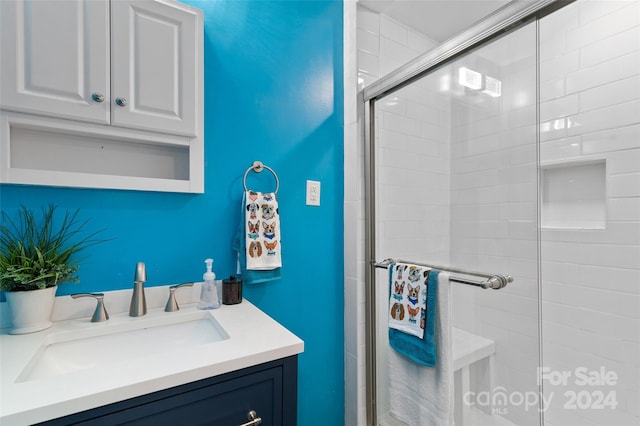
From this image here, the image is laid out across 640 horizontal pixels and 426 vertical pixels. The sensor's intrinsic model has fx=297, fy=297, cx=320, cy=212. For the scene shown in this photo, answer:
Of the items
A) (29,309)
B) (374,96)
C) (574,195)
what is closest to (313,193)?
(374,96)

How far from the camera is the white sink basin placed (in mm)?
764

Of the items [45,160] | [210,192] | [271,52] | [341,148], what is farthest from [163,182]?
[341,148]

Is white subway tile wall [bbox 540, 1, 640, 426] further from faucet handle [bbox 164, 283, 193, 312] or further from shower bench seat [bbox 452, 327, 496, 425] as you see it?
faucet handle [bbox 164, 283, 193, 312]

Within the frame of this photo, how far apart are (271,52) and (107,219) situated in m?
0.93

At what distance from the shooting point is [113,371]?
0.62 m

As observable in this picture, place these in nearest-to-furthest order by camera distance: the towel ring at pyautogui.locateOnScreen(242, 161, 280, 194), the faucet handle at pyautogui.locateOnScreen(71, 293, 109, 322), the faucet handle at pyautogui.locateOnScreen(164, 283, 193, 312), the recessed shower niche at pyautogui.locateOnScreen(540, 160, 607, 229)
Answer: the faucet handle at pyautogui.locateOnScreen(71, 293, 109, 322), the faucet handle at pyautogui.locateOnScreen(164, 283, 193, 312), the towel ring at pyautogui.locateOnScreen(242, 161, 280, 194), the recessed shower niche at pyautogui.locateOnScreen(540, 160, 607, 229)

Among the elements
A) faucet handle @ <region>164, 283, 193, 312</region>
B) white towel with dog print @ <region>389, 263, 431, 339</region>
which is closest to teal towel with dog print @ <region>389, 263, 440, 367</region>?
white towel with dog print @ <region>389, 263, 431, 339</region>

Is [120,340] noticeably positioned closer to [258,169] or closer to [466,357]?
[258,169]

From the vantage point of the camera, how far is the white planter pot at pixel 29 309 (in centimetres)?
78

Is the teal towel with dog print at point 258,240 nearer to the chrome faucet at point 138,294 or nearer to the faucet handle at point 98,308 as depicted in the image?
the chrome faucet at point 138,294

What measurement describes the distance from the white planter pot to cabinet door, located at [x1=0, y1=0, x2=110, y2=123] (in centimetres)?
49

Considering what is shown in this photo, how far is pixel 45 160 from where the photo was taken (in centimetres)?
89

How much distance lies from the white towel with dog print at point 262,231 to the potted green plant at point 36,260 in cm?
52

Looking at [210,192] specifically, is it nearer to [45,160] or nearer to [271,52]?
[45,160]
